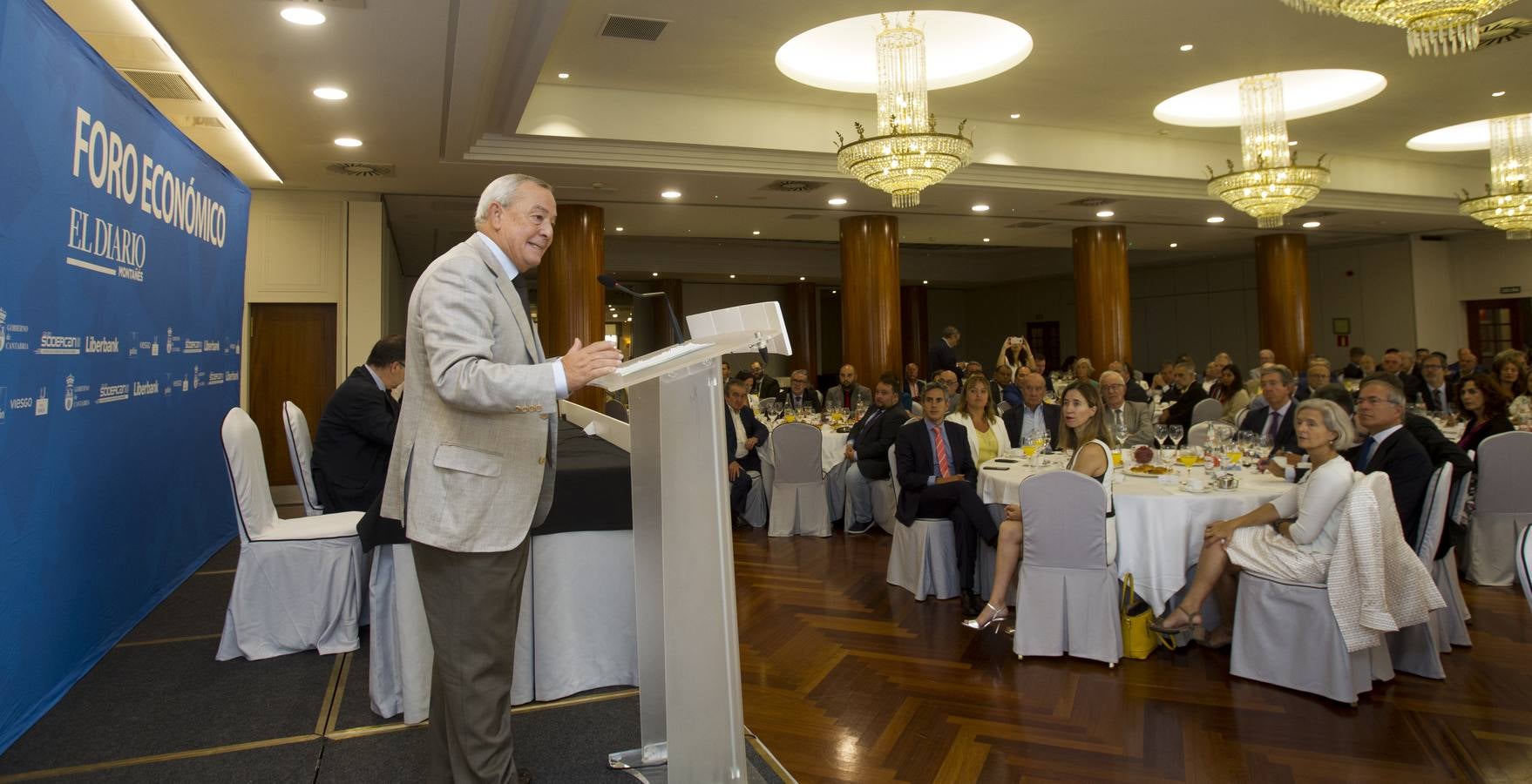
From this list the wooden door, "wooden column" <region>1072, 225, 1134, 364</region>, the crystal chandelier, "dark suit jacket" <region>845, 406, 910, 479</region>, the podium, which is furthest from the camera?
"wooden column" <region>1072, 225, 1134, 364</region>

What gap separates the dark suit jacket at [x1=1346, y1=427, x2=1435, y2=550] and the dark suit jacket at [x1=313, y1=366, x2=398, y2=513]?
14.8 ft

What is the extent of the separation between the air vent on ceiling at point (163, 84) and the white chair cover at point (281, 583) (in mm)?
3378

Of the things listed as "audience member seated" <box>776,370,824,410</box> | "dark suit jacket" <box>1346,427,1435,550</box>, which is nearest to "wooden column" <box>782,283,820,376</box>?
"audience member seated" <box>776,370,824,410</box>

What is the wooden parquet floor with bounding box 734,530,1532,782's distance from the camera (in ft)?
9.71

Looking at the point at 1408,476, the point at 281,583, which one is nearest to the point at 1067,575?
the point at 1408,476

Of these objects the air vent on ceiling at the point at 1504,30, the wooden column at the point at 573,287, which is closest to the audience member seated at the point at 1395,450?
the air vent on ceiling at the point at 1504,30

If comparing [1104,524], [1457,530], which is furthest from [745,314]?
[1457,530]

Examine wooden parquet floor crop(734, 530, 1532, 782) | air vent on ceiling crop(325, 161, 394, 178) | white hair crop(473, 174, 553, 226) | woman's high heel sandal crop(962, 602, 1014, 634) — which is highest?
air vent on ceiling crop(325, 161, 394, 178)

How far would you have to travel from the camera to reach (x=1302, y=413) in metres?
3.63

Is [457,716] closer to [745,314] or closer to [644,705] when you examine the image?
[644,705]

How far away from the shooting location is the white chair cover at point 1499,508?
504 cm

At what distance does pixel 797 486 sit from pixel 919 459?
195cm

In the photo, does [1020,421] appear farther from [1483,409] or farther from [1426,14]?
[1426,14]

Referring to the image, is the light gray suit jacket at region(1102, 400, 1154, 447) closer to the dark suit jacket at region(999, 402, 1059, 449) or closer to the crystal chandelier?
the dark suit jacket at region(999, 402, 1059, 449)
